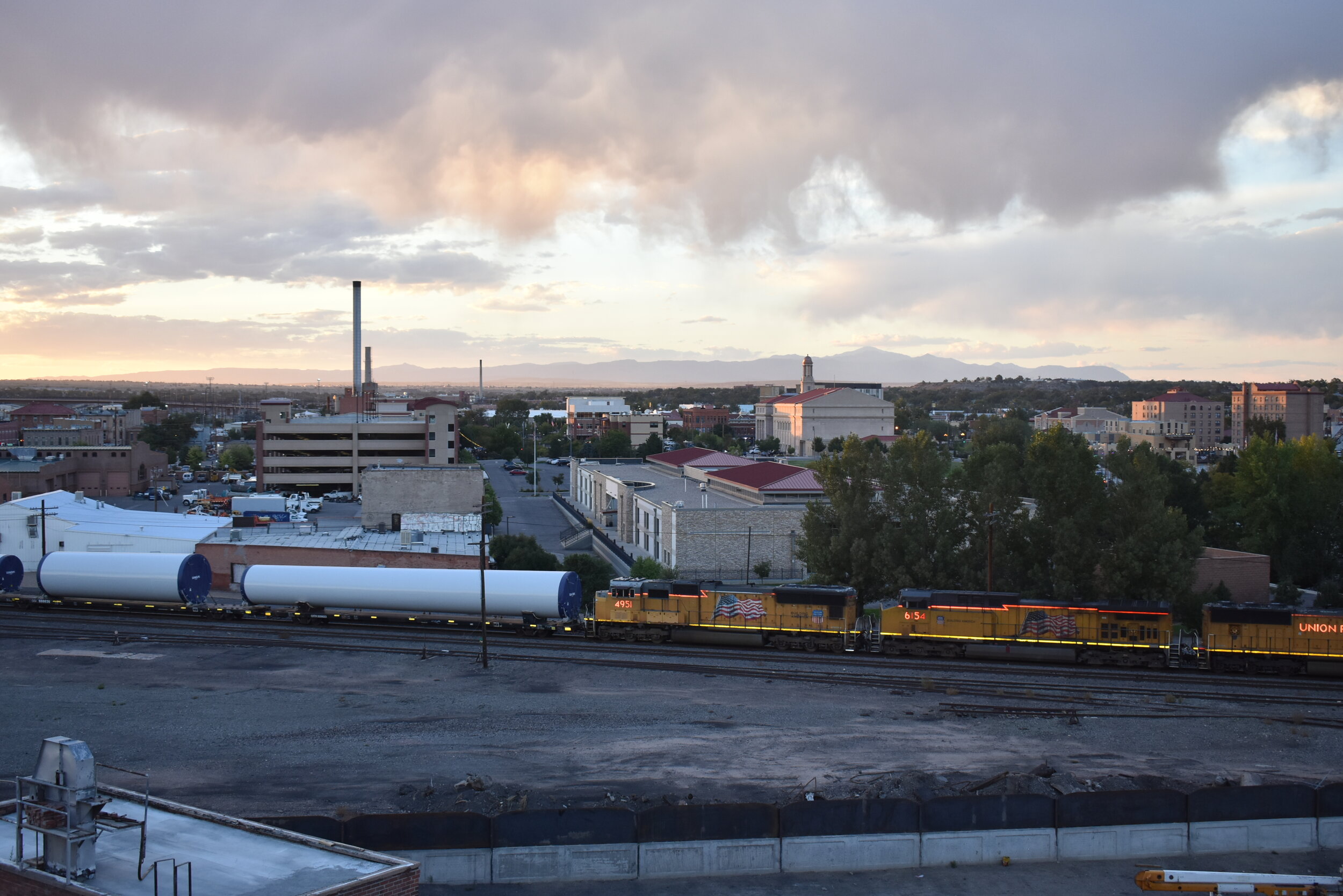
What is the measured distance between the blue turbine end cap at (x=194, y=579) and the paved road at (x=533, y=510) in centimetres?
2879

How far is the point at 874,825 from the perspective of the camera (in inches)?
720

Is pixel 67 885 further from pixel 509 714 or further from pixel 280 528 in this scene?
pixel 280 528

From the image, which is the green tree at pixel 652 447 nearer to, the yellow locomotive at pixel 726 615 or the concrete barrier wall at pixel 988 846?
the yellow locomotive at pixel 726 615

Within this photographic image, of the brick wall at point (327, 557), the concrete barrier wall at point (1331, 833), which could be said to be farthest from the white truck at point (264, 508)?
the concrete barrier wall at point (1331, 833)

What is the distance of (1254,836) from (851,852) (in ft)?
28.1

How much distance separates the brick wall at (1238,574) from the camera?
168 ft

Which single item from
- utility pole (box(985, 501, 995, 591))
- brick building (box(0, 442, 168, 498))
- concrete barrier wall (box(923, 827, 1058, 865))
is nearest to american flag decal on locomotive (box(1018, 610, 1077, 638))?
utility pole (box(985, 501, 995, 591))

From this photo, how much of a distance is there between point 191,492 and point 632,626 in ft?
288

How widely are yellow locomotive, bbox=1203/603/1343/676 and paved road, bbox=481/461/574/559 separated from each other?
4519cm

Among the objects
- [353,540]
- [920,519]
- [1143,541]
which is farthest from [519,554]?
[1143,541]

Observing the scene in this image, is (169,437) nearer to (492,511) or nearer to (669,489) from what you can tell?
(492,511)

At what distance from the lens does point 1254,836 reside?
19.0 meters

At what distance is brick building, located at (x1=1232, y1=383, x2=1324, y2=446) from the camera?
14688 cm

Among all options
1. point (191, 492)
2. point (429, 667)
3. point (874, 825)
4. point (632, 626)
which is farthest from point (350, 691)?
point (191, 492)
